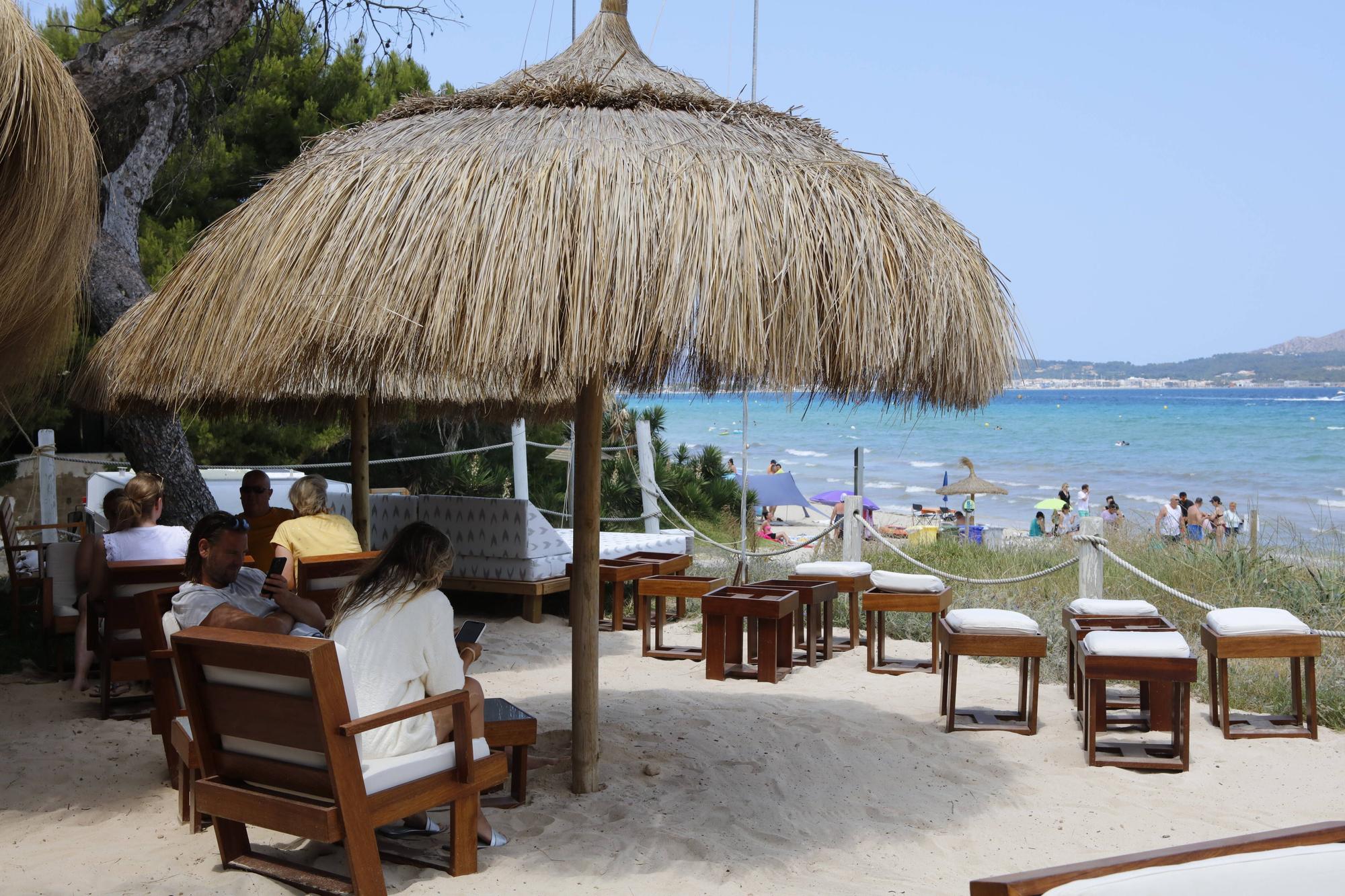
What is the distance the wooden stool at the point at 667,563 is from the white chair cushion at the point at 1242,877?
6.21 m

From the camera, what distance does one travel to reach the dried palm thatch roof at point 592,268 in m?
3.18

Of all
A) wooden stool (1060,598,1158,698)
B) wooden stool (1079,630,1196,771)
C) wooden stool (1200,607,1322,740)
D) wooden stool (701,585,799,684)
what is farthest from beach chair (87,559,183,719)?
wooden stool (1200,607,1322,740)

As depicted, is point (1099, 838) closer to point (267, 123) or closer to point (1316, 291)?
point (267, 123)

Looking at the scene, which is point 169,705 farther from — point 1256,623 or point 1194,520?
point 1194,520

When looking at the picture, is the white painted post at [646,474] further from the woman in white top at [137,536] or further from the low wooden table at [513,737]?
the low wooden table at [513,737]

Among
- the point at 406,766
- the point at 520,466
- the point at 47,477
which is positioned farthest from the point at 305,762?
the point at 520,466

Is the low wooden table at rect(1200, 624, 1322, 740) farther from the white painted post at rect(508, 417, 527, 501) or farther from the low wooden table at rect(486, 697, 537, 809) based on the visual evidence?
the white painted post at rect(508, 417, 527, 501)

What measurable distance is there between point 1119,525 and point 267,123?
977 cm

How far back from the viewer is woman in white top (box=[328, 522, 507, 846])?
11.0ft

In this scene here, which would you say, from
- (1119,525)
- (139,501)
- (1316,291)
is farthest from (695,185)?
(1316,291)

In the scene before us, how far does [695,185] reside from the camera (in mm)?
3379

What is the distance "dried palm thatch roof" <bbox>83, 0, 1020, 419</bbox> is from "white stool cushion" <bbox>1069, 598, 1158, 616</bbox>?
255cm

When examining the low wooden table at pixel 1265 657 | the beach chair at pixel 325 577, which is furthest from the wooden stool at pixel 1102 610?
the beach chair at pixel 325 577

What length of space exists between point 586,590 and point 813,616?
10.0 ft
